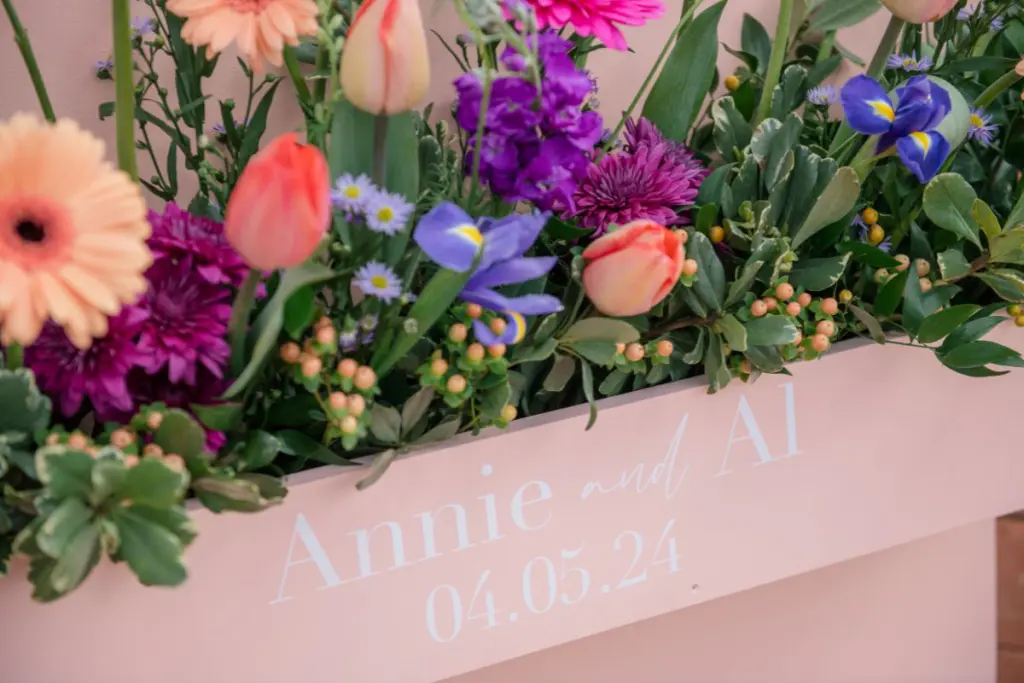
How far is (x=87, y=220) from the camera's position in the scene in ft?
1.09

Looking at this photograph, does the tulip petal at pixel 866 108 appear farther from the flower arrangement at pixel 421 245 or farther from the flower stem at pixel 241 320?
the flower stem at pixel 241 320

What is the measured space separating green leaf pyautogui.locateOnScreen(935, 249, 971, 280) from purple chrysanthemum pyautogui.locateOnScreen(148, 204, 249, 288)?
43 cm

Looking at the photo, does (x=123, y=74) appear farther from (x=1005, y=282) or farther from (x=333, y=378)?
(x=1005, y=282)

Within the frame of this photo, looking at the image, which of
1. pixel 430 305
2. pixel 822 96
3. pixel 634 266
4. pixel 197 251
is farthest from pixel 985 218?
pixel 197 251

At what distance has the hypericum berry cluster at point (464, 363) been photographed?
1.50ft

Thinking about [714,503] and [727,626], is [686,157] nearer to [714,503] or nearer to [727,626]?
[714,503]

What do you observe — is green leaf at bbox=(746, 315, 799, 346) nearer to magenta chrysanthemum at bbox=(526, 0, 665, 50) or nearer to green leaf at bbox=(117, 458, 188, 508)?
magenta chrysanthemum at bbox=(526, 0, 665, 50)

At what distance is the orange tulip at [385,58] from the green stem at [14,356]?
183 mm

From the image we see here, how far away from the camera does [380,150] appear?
1.42 ft

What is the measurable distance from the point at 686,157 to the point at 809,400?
19 centimetres

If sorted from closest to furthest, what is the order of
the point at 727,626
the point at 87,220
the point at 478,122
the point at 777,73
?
the point at 87,220
the point at 478,122
the point at 777,73
the point at 727,626

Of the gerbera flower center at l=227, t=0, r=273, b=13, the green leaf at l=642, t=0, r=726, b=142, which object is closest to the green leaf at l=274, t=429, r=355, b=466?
the gerbera flower center at l=227, t=0, r=273, b=13

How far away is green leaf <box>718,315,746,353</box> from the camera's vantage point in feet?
1.70

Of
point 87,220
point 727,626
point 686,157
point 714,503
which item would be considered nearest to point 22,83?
point 87,220
